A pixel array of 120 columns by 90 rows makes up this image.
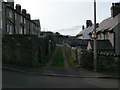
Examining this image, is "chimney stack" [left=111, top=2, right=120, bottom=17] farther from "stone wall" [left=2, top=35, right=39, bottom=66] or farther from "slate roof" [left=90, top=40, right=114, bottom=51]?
"stone wall" [left=2, top=35, right=39, bottom=66]

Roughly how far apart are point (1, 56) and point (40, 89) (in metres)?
8.29

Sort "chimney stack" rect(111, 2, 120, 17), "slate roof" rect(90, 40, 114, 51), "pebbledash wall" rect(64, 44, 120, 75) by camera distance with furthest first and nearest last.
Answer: "chimney stack" rect(111, 2, 120, 17) < "slate roof" rect(90, 40, 114, 51) < "pebbledash wall" rect(64, 44, 120, 75)

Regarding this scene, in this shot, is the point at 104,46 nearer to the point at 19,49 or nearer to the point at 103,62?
the point at 103,62

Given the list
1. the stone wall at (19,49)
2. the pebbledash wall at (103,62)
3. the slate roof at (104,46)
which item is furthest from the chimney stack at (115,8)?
the stone wall at (19,49)

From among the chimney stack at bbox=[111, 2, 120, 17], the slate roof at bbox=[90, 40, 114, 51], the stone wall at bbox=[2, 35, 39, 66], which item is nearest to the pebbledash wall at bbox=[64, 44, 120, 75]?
the stone wall at bbox=[2, 35, 39, 66]

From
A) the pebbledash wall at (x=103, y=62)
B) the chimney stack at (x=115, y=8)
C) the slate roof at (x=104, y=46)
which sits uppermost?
the chimney stack at (x=115, y=8)

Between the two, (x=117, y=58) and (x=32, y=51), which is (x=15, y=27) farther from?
(x=117, y=58)

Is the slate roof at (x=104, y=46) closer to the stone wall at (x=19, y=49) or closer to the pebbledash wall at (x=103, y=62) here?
the pebbledash wall at (x=103, y=62)

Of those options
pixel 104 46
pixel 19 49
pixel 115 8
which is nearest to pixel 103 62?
pixel 19 49

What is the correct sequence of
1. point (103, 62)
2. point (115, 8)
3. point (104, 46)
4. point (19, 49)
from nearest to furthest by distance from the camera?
point (103, 62), point (19, 49), point (104, 46), point (115, 8)

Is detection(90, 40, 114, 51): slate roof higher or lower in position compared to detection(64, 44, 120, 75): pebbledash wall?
higher

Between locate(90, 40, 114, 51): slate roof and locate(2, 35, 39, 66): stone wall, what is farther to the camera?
locate(90, 40, 114, 51): slate roof

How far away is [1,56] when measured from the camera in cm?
1458

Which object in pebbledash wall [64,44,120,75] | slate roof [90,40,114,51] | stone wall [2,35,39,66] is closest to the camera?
pebbledash wall [64,44,120,75]
